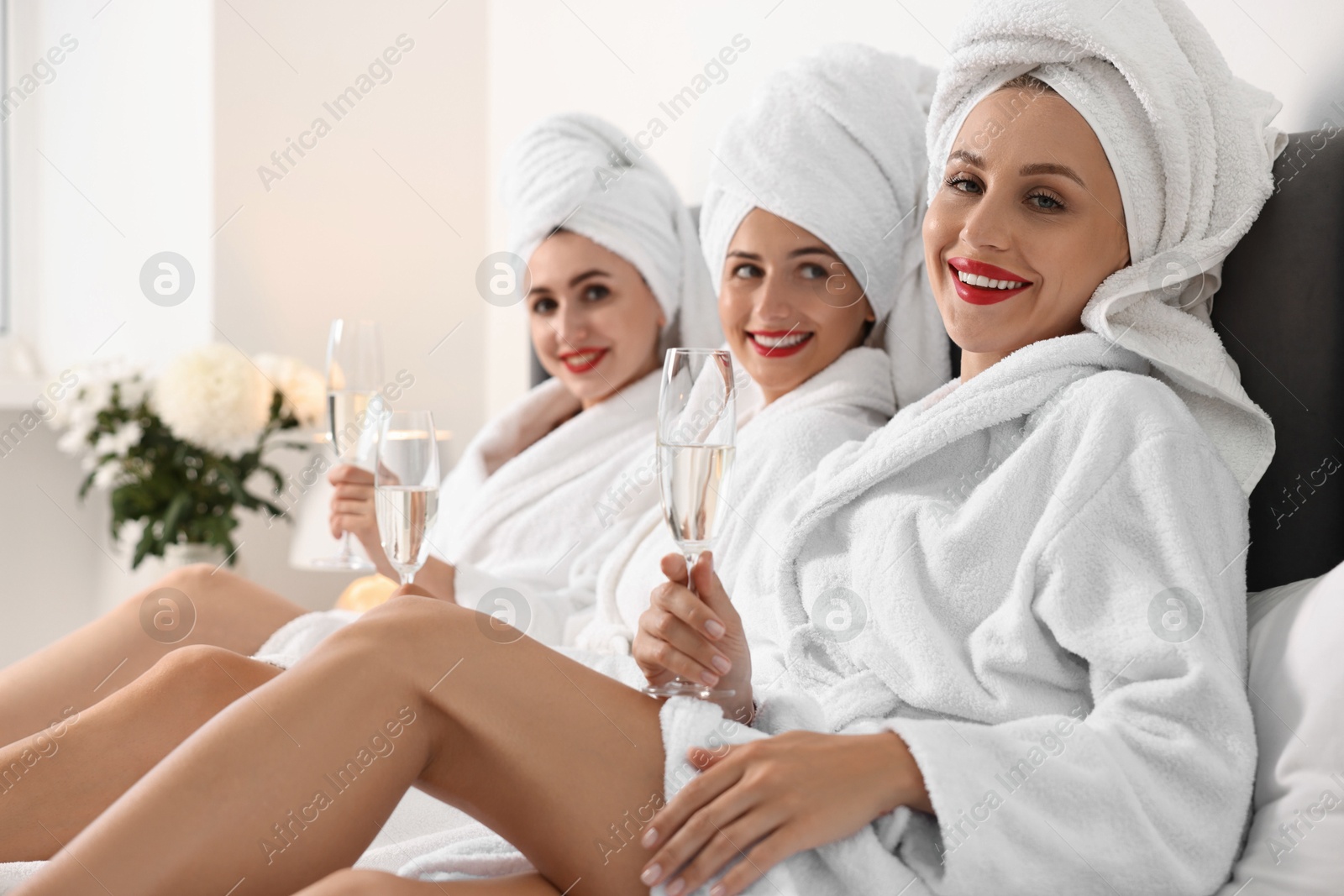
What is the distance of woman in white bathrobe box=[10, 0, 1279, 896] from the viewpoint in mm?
929

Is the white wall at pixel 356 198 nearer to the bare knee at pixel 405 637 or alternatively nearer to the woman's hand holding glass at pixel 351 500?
the woman's hand holding glass at pixel 351 500

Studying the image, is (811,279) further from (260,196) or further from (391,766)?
(260,196)

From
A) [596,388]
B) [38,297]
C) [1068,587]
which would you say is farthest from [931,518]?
[38,297]

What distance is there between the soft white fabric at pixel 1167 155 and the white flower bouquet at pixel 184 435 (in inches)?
86.0

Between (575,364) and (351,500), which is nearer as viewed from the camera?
(351,500)

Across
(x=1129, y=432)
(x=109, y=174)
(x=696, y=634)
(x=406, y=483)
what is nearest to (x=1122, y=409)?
(x=1129, y=432)

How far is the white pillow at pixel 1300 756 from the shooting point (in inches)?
36.5

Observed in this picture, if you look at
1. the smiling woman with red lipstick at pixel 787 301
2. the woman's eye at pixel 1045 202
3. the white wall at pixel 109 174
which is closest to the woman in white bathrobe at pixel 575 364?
the smiling woman with red lipstick at pixel 787 301

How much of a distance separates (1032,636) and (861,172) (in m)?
0.83

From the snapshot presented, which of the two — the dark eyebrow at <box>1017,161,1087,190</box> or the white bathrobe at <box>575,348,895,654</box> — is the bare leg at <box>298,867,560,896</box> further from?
the dark eyebrow at <box>1017,161,1087,190</box>

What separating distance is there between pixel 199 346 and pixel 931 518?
2.25 meters

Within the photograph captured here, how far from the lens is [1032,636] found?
3.52 ft

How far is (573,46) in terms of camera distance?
2.79m

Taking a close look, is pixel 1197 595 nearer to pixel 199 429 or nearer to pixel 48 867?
pixel 48 867
